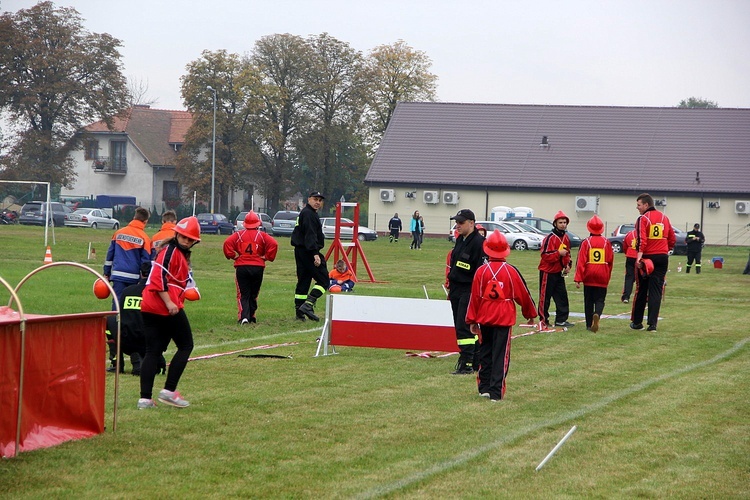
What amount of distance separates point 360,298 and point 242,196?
69.4 m

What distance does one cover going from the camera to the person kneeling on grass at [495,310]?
9406 mm

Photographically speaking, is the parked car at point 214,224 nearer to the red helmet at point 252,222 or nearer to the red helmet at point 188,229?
the red helmet at point 252,222

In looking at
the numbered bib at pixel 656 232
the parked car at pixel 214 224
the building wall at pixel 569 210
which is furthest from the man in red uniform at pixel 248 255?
the parked car at pixel 214 224

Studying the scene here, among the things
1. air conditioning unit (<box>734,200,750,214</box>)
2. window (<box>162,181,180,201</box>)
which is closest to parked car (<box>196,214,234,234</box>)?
window (<box>162,181,180,201</box>)

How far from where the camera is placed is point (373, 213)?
205ft

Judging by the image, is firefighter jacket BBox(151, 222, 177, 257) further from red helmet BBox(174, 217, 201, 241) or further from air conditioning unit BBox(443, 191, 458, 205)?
air conditioning unit BBox(443, 191, 458, 205)

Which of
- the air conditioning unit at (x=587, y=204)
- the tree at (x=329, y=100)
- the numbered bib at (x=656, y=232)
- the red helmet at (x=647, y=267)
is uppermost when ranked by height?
the tree at (x=329, y=100)

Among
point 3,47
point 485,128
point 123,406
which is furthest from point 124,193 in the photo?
point 123,406

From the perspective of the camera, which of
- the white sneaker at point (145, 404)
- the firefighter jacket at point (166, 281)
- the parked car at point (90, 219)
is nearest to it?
the firefighter jacket at point (166, 281)

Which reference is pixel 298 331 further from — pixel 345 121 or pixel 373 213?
pixel 345 121

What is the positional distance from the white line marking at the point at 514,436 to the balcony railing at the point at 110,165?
229 feet

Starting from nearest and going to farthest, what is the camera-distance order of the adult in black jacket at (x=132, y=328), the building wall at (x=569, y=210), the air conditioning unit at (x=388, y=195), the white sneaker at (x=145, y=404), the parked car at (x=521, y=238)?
the white sneaker at (x=145, y=404) < the adult in black jacket at (x=132, y=328) < the parked car at (x=521, y=238) < the building wall at (x=569, y=210) < the air conditioning unit at (x=388, y=195)

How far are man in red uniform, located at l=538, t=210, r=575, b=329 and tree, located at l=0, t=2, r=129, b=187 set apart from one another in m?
53.8

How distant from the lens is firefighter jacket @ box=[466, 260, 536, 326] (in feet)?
30.9
